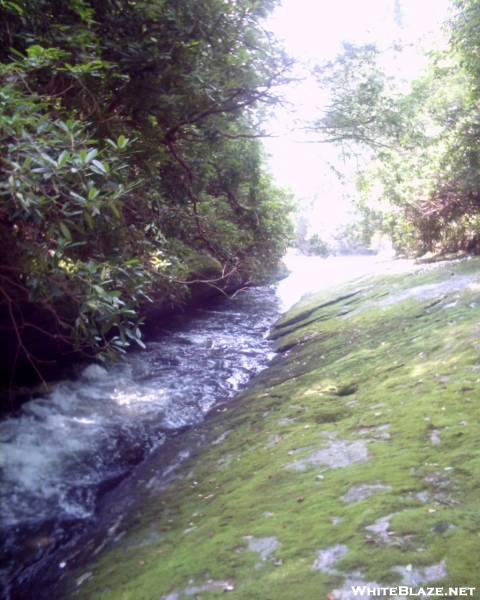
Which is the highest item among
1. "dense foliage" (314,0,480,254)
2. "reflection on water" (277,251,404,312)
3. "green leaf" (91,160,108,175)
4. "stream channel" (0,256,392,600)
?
"dense foliage" (314,0,480,254)

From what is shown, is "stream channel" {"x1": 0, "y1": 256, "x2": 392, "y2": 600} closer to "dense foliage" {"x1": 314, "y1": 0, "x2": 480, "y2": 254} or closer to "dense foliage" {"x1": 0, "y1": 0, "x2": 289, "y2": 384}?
"dense foliage" {"x1": 0, "y1": 0, "x2": 289, "y2": 384}

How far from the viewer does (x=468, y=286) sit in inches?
415

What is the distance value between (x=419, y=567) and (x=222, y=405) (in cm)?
621

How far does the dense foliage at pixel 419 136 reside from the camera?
29.2 ft

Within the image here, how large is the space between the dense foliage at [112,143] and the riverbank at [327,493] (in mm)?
1766

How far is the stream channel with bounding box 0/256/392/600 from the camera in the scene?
209 inches

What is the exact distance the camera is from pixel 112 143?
4.29 metres

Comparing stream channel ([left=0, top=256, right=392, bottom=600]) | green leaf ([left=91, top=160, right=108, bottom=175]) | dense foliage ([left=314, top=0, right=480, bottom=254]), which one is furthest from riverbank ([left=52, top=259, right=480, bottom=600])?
dense foliage ([left=314, top=0, right=480, bottom=254])

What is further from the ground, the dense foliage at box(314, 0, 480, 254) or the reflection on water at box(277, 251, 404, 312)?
the dense foliage at box(314, 0, 480, 254)

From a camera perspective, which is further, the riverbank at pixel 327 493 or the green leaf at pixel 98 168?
the green leaf at pixel 98 168

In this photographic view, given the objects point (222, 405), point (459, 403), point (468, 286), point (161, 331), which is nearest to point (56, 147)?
point (459, 403)

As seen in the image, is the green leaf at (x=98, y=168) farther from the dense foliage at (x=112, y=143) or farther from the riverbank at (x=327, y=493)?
the riverbank at (x=327, y=493)

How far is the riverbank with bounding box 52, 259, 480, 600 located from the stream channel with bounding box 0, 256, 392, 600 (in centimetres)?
72

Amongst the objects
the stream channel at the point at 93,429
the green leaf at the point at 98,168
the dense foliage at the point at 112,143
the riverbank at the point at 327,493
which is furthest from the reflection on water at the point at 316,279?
the green leaf at the point at 98,168
